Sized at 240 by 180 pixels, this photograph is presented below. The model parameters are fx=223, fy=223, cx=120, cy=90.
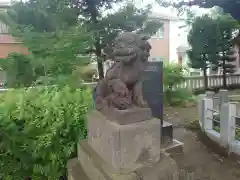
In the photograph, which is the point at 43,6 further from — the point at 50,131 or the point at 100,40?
the point at 50,131

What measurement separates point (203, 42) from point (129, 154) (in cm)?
841

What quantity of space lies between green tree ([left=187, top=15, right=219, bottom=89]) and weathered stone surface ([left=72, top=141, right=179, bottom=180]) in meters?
7.96

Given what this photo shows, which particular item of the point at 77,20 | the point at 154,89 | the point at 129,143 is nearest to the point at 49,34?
the point at 77,20

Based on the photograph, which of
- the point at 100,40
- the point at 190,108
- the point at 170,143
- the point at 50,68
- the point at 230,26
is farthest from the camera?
the point at 230,26

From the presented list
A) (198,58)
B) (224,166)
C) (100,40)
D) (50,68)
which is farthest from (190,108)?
(50,68)

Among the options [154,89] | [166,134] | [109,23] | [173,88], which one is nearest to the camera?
[166,134]

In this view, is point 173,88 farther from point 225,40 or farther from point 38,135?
point 38,135

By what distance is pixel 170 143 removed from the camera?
3658 mm

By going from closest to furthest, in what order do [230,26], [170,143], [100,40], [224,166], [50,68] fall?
[224,166] → [170,143] → [50,68] → [100,40] → [230,26]

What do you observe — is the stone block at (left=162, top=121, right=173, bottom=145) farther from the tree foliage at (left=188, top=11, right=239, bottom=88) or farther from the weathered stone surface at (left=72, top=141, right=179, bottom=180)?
the tree foliage at (left=188, top=11, right=239, bottom=88)

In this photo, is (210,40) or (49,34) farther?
(210,40)

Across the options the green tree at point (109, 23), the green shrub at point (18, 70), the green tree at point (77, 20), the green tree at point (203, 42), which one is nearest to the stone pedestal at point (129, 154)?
the green tree at point (77, 20)

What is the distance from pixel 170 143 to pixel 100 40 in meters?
3.82

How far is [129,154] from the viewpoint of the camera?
68.2 inches
